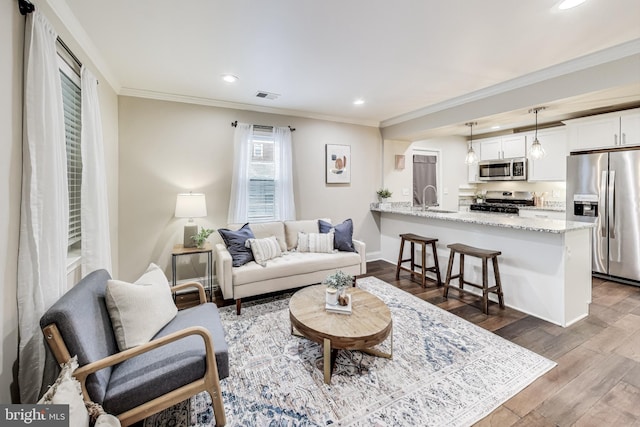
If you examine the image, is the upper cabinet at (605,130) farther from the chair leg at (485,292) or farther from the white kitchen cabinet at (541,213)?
the chair leg at (485,292)

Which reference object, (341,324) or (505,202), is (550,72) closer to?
(341,324)

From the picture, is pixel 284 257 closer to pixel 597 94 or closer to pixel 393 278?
pixel 393 278

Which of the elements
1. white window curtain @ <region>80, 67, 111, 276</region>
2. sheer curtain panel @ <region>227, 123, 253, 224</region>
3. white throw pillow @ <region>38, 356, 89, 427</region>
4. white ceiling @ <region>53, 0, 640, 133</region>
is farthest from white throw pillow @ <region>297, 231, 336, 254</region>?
white throw pillow @ <region>38, 356, 89, 427</region>

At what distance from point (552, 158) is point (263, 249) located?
5243mm

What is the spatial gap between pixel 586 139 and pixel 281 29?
4799 mm

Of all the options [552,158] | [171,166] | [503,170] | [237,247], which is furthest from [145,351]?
[503,170]

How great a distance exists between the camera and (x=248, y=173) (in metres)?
4.05

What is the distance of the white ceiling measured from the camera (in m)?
1.93

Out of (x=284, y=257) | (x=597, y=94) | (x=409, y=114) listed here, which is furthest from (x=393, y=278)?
(x=597, y=94)

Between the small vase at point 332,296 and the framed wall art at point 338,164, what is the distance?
104 inches

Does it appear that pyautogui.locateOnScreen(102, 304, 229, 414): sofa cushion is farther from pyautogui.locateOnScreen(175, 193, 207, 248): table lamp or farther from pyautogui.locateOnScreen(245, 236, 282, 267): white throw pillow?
pyautogui.locateOnScreen(175, 193, 207, 248): table lamp

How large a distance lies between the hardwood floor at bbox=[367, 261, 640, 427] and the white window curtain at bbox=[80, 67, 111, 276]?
298 centimetres

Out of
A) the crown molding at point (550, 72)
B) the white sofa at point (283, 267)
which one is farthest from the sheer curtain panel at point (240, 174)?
the crown molding at point (550, 72)

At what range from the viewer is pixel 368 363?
7.13 feet
